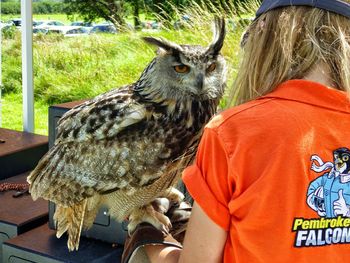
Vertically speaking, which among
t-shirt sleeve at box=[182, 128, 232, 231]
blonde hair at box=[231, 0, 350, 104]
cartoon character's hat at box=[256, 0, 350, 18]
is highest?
cartoon character's hat at box=[256, 0, 350, 18]

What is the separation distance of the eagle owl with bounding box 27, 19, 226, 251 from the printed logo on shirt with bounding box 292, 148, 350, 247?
79 cm

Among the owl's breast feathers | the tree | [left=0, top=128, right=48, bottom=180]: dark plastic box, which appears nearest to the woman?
the owl's breast feathers

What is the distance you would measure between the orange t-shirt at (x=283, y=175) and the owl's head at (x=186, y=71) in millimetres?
867

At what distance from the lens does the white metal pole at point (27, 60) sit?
369 centimetres

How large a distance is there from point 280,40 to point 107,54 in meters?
5.61

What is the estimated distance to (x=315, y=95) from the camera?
0.85m

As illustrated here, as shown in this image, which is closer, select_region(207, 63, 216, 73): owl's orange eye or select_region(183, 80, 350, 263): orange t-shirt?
select_region(183, 80, 350, 263): orange t-shirt

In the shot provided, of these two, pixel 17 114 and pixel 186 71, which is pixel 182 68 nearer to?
pixel 186 71

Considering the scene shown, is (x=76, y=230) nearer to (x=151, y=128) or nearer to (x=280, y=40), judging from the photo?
(x=151, y=128)

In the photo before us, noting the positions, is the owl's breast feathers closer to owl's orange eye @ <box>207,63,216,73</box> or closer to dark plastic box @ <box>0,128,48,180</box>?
owl's orange eye @ <box>207,63,216,73</box>

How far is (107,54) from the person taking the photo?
250 inches

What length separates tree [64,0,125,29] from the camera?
22.1ft

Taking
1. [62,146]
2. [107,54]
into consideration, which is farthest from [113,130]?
[107,54]

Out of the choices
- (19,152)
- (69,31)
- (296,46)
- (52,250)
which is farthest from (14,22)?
(296,46)
